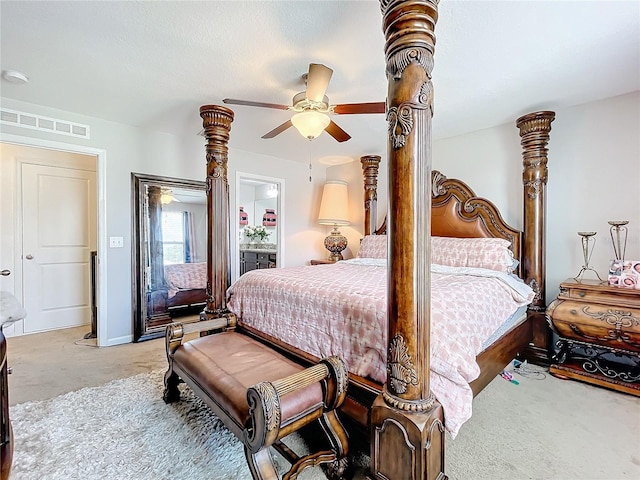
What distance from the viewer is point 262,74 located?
2.28 m

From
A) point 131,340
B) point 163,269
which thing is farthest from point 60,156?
point 131,340

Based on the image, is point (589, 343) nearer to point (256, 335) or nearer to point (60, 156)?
point (256, 335)

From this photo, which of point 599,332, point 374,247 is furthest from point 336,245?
point 599,332

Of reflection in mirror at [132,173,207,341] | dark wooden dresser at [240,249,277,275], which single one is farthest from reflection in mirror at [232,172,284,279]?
reflection in mirror at [132,173,207,341]

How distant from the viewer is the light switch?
11.1ft

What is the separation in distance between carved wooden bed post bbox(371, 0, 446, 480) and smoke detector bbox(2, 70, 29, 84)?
2.78 metres

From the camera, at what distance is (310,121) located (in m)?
2.23

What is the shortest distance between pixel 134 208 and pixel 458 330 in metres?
3.55

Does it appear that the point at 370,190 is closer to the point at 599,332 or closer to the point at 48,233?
the point at 599,332

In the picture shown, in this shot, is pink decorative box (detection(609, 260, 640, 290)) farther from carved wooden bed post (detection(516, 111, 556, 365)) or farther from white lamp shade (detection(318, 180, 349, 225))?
white lamp shade (detection(318, 180, 349, 225))

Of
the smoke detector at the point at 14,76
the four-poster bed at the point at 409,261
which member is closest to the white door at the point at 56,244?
the smoke detector at the point at 14,76

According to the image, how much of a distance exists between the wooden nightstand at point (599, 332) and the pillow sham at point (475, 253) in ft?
1.60

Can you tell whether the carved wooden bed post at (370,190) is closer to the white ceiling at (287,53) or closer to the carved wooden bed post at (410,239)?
the white ceiling at (287,53)

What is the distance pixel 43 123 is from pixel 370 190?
3672 mm
